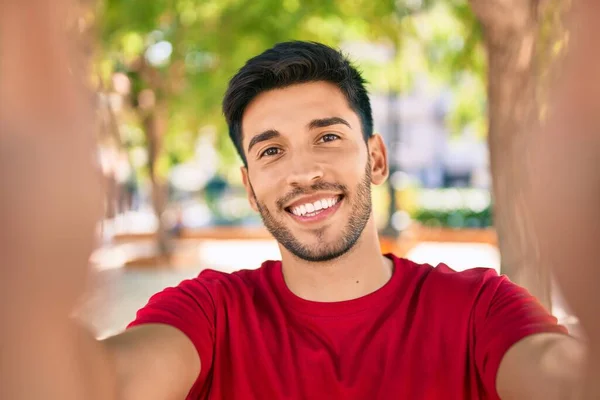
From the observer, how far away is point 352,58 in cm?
262

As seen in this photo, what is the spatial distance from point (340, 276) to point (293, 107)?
2.01 feet

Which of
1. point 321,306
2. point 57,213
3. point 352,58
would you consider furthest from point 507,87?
point 57,213

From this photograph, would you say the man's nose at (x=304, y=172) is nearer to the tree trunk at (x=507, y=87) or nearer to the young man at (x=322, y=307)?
the young man at (x=322, y=307)

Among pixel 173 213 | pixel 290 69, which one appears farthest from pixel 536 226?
pixel 173 213

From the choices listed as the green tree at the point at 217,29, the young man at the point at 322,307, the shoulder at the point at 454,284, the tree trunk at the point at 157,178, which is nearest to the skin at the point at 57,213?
the young man at the point at 322,307

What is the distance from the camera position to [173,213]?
53.2 feet

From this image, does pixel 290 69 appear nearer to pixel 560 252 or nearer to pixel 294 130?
pixel 294 130

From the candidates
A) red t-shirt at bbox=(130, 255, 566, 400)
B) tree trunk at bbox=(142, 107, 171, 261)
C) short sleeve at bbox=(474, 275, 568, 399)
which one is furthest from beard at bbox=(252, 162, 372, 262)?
tree trunk at bbox=(142, 107, 171, 261)

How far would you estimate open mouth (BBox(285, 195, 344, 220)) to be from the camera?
2.09 meters

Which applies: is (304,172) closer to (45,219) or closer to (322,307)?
(322,307)

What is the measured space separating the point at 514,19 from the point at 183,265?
9154mm

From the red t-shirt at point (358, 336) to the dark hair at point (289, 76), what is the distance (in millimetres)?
653

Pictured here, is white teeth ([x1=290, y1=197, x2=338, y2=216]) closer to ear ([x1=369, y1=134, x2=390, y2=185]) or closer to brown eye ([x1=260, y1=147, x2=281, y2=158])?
brown eye ([x1=260, y1=147, x2=281, y2=158])

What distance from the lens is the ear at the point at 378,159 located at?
244 centimetres
